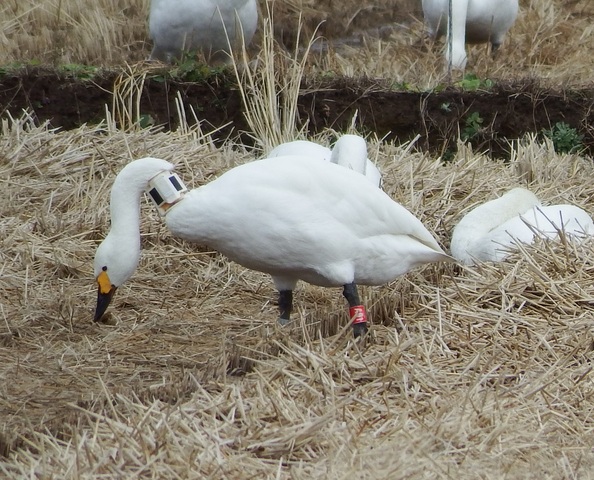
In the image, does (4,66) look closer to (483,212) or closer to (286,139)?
(286,139)

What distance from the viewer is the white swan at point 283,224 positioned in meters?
4.11

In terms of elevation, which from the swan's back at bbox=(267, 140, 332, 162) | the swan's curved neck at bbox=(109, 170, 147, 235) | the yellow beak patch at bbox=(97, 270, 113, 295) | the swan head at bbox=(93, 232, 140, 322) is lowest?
the swan's back at bbox=(267, 140, 332, 162)

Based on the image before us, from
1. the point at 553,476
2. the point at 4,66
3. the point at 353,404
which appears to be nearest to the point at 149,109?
the point at 4,66

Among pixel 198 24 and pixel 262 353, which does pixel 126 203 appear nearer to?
pixel 262 353

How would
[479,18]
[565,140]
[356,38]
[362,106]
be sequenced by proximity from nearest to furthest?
1. [565,140]
2. [362,106]
3. [479,18]
4. [356,38]

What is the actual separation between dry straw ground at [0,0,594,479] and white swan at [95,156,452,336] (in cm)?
21

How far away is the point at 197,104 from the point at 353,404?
16.0 ft

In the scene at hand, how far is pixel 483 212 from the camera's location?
19.0 feet

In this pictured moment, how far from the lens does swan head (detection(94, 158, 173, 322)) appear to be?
4.32 m

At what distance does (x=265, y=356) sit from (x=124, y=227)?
27.2 inches

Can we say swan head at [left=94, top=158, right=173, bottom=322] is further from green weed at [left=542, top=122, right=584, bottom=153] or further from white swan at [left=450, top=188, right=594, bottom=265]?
green weed at [left=542, top=122, right=584, bottom=153]

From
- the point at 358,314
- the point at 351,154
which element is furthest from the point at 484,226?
the point at 358,314

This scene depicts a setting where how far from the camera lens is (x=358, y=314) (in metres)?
4.38

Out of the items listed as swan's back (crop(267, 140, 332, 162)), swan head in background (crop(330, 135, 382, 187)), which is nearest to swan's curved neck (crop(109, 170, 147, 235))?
swan head in background (crop(330, 135, 382, 187))
